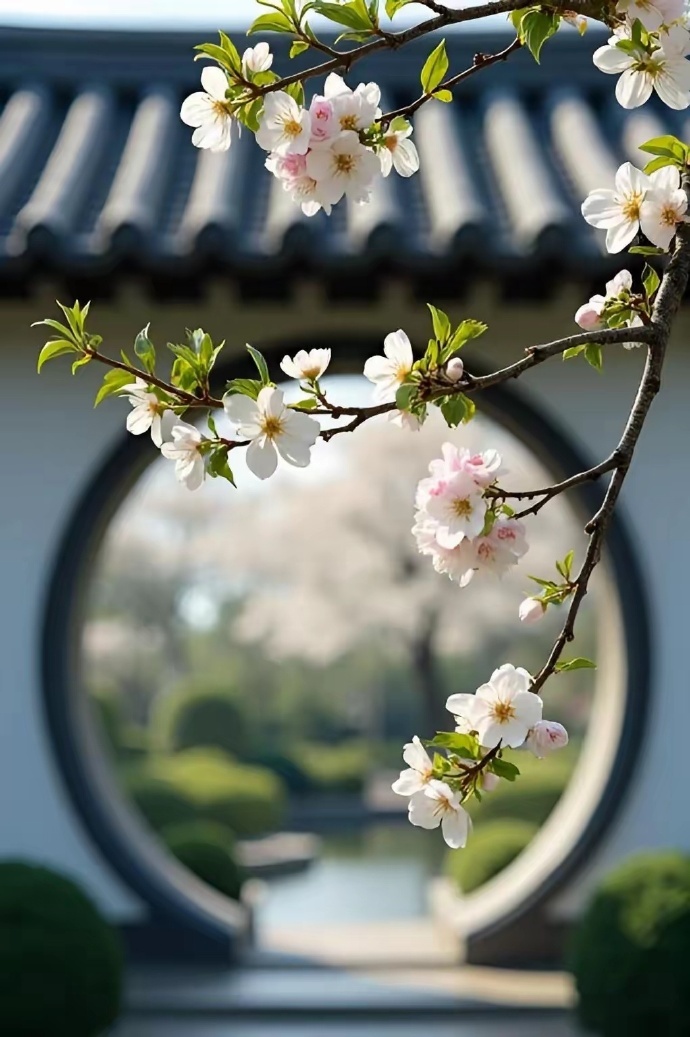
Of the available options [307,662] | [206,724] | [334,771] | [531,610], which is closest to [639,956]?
[531,610]

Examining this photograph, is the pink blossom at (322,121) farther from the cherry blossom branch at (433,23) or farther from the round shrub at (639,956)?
the round shrub at (639,956)

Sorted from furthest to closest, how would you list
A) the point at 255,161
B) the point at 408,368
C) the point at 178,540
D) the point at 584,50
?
the point at 178,540, the point at 584,50, the point at 255,161, the point at 408,368

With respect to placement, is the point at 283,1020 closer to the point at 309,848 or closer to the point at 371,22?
the point at 371,22

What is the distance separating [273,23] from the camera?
61.6 inches

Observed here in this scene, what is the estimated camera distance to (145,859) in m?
4.97

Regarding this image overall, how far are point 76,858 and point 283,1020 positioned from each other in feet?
2.92

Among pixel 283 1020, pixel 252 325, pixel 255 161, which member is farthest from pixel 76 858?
pixel 255 161

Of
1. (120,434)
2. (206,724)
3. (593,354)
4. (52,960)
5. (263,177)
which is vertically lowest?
(52,960)

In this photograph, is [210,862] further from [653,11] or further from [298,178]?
[653,11]

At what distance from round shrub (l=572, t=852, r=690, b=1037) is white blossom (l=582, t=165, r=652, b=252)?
2973 millimetres

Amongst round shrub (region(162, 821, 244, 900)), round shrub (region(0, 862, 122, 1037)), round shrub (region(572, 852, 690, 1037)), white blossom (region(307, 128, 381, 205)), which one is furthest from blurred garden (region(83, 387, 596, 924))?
white blossom (region(307, 128, 381, 205))

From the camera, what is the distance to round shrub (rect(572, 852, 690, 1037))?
409 centimetres

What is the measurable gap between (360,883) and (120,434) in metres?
5.89

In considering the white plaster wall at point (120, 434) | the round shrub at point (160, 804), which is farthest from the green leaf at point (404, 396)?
Result: the round shrub at point (160, 804)
